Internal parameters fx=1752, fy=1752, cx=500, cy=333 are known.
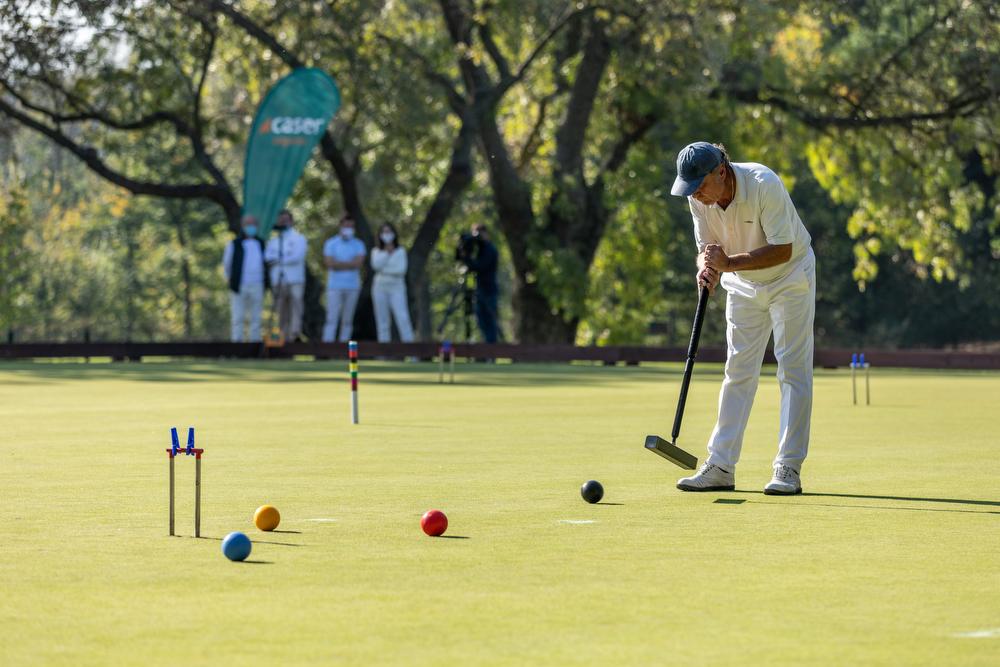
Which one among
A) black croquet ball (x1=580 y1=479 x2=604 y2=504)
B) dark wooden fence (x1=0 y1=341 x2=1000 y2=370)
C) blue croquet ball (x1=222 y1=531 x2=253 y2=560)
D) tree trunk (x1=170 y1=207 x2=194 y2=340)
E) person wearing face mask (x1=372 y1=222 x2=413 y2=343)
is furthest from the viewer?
tree trunk (x1=170 y1=207 x2=194 y2=340)

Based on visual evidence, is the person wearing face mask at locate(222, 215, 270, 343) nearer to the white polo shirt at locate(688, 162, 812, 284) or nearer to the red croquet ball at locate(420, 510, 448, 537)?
the white polo shirt at locate(688, 162, 812, 284)

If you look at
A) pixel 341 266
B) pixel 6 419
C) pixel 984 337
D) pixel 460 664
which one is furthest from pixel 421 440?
pixel 984 337

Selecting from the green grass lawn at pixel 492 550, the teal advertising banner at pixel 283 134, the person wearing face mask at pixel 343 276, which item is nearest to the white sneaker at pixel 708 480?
the green grass lawn at pixel 492 550

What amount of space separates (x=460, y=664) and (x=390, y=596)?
42.5 inches

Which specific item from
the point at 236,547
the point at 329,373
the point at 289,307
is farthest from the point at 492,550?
the point at 289,307

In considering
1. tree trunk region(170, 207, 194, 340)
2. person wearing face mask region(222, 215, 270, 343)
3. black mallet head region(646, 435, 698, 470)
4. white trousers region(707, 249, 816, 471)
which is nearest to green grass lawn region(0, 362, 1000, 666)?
black mallet head region(646, 435, 698, 470)

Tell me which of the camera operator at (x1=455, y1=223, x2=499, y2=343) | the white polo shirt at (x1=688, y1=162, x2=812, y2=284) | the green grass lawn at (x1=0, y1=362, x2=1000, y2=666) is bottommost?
the green grass lawn at (x1=0, y1=362, x2=1000, y2=666)

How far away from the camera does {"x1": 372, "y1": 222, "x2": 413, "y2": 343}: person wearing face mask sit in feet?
89.8

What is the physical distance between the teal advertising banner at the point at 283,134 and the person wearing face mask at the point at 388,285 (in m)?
2.11

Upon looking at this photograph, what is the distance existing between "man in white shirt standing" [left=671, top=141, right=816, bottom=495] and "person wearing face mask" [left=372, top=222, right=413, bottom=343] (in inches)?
728

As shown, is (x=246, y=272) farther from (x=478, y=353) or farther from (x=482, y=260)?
(x=478, y=353)

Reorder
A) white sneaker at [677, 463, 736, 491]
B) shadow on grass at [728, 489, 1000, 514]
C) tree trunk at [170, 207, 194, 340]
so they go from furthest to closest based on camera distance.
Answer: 1. tree trunk at [170, 207, 194, 340]
2. white sneaker at [677, 463, 736, 491]
3. shadow on grass at [728, 489, 1000, 514]

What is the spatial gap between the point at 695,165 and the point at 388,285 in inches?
776

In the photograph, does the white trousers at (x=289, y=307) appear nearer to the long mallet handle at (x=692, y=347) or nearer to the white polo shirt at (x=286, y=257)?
the white polo shirt at (x=286, y=257)
